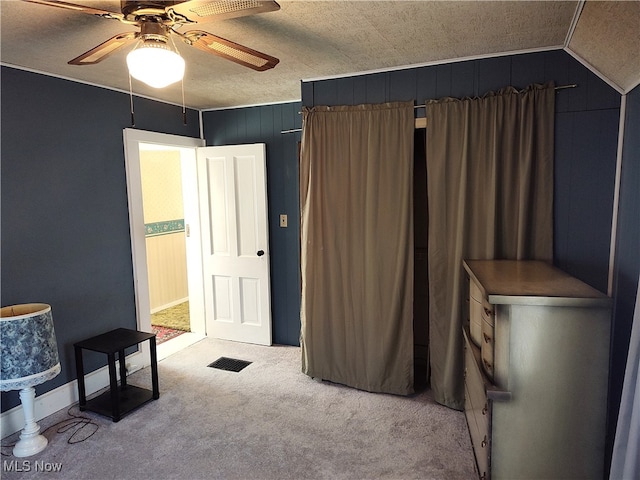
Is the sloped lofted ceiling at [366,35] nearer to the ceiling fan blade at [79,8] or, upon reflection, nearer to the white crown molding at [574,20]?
the white crown molding at [574,20]

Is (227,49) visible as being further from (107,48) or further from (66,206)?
(66,206)

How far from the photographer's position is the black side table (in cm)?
279

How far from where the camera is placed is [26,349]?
2402 mm

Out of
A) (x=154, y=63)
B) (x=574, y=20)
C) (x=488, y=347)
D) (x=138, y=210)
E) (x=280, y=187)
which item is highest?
(x=574, y=20)

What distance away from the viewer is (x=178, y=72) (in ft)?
5.25

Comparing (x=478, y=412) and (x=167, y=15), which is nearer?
(x=167, y=15)

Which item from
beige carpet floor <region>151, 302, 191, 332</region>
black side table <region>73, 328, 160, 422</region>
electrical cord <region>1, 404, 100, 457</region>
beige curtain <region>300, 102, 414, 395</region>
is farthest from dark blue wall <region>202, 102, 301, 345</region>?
electrical cord <region>1, 404, 100, 457</region>

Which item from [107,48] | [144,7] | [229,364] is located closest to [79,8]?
[144,7]

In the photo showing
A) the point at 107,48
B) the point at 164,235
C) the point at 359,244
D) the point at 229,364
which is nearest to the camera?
the point at 107,48

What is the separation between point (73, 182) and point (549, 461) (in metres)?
3.37

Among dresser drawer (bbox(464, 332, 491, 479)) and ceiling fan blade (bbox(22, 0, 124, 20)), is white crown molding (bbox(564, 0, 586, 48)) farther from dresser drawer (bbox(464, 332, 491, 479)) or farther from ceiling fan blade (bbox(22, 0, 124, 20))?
ceiling fan blade (bbox(22, 0, 124, 20))

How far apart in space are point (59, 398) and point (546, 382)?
10.1ft

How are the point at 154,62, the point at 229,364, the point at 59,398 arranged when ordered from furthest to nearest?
the point at 229,364 → the point at 59,398 → the point at 154,62

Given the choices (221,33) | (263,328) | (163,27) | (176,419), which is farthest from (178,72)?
(263,328)
